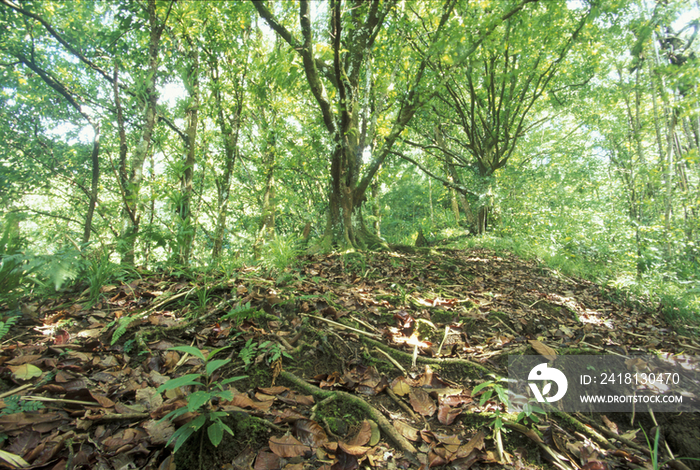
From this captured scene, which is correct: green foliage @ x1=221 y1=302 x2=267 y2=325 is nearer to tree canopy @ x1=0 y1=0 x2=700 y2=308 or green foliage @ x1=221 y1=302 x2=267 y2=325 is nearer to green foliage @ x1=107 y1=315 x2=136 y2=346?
green foliage @ x1=107 y1=315 x2=136 y2=346

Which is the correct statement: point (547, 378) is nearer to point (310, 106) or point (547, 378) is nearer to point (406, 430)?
point (406, 430)

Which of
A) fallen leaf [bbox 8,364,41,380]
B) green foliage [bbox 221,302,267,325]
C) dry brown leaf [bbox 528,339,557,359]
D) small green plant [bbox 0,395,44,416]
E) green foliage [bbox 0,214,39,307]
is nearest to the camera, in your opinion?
small green plant [bbox 0,395,44,416]

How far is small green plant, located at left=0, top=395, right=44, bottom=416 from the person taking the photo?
106 cm

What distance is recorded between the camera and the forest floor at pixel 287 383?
1.08m

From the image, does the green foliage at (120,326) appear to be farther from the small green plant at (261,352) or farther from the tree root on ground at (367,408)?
the tree root on ground at (367,408)

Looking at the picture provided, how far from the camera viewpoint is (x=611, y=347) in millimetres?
2344

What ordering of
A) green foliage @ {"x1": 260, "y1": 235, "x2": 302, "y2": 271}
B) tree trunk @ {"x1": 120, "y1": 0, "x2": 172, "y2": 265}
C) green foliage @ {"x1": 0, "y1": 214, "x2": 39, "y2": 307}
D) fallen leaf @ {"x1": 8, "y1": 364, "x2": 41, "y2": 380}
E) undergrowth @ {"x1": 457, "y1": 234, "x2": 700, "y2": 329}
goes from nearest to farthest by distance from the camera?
fallen leaf @ {"x1": 8, "y1": 364, "x2": 41, "y2": 380}
green foliage @ {"x1": 0, "y1": 214, "x2": 39, "y2": 307}
tree trunk @ {"x1": 120, "y1": 0, "x2": 172, "y2": 265}
green foliage @ {"x1": 260, "y1": 235, "x2": 302, "y2": 271}
undergrowth @ {"x1": 457, "y1": 234, "x2": 700, "y2": 329}

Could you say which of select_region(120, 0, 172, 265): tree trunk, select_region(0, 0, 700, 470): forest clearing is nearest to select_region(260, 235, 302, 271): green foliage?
select_region(0, 0, 700, 470): forest clearing

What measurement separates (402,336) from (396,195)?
19.0m

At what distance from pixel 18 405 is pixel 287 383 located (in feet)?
3.22

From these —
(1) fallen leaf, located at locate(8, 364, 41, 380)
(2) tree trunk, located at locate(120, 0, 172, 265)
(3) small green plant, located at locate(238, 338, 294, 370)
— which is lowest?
(3) small green plant, located at locate(238, 338, 294, 370)

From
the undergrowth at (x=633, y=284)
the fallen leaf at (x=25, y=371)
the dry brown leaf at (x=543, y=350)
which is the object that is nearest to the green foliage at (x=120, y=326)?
the fallen leaf at (x=25, y=371)

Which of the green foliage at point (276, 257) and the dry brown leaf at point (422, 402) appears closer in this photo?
the dry brown leaf at point (422, 402)

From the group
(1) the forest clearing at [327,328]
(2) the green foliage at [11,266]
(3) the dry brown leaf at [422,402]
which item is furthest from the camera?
(2) the green foliage at [11,266]
